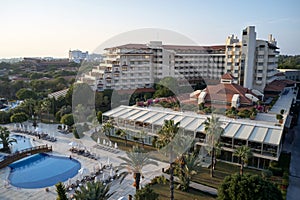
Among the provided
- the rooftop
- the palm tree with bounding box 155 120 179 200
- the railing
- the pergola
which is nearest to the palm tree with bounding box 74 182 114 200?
the palm tree with bounding box 155 120 179 200

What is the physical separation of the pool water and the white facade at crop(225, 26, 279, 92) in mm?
41527

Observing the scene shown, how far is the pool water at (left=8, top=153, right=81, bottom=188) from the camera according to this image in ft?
73.0

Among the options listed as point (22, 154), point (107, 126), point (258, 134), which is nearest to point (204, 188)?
point (258, 134)

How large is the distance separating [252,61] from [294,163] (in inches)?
1261

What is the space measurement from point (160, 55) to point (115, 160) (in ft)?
140

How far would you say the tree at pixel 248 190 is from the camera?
15258mm

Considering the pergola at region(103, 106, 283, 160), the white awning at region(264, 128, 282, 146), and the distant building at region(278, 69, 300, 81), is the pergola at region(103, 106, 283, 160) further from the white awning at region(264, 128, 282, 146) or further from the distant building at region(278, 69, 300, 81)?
the distant building at region(278, 69, 300, 81)

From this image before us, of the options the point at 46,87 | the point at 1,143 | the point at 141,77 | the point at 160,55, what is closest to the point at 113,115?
the point at 1,143

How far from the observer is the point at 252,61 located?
174 ft

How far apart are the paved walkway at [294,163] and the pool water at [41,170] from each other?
64.6 feet

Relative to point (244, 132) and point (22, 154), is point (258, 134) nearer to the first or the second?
point (244, 132)

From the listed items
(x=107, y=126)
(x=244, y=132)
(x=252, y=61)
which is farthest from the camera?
(x=252, y=61)

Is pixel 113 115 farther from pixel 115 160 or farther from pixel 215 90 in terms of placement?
pixel 215 90

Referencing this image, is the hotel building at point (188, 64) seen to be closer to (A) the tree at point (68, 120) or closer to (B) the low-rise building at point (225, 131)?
(A) the tree at point (68, 120)
